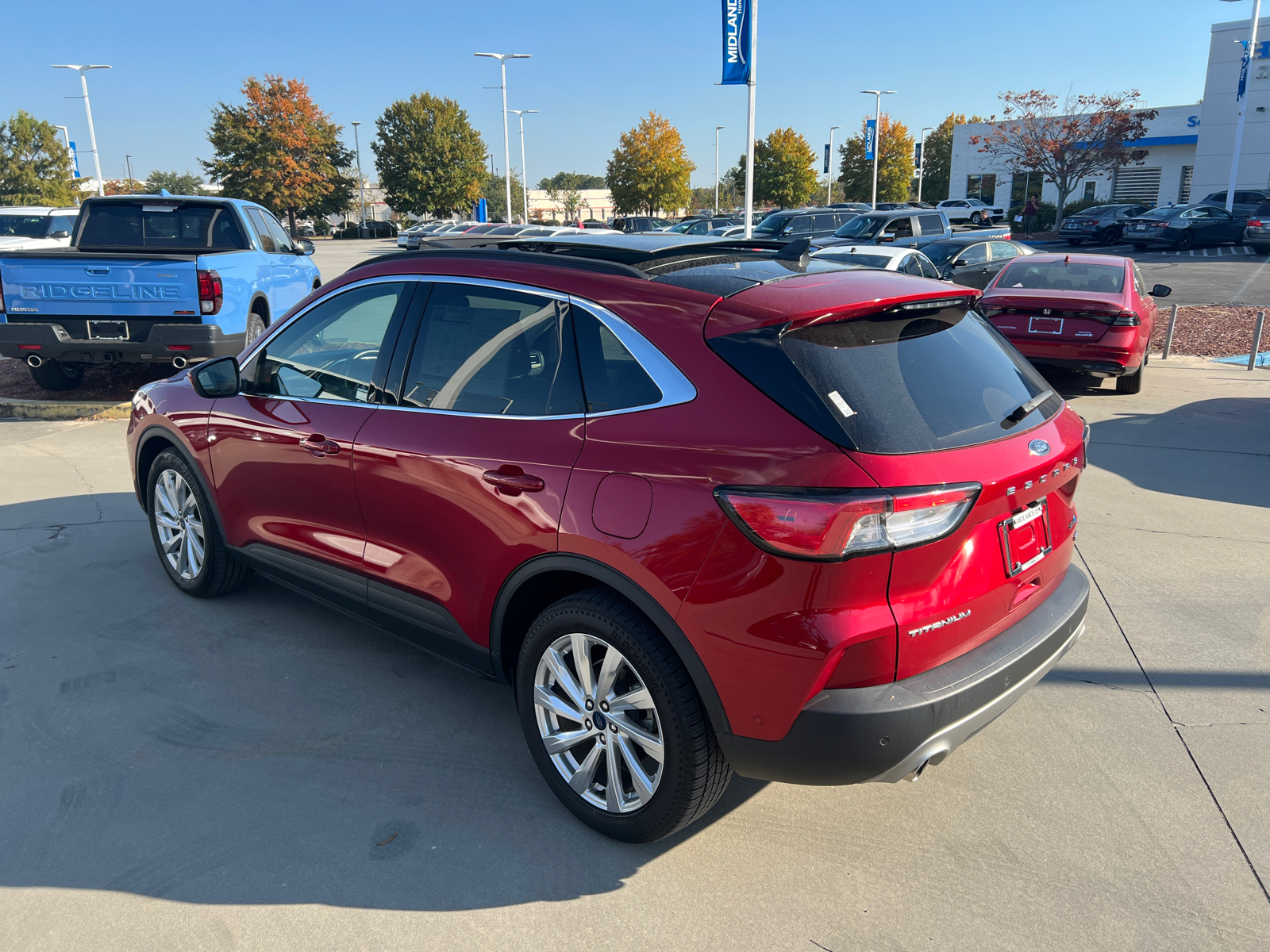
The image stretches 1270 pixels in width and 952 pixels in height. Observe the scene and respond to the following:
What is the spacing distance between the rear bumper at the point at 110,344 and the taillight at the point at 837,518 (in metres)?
7.62

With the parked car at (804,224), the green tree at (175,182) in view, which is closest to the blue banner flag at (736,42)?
the parked car at (804,224)

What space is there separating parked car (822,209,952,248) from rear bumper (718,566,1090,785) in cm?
1802

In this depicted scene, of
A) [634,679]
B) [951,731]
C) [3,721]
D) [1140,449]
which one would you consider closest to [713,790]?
[634,679]

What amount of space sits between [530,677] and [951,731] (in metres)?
1.32

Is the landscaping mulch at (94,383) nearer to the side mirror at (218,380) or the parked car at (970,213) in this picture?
the side mirror at (218,380)

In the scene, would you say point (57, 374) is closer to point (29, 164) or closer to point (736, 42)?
point (736, 42)

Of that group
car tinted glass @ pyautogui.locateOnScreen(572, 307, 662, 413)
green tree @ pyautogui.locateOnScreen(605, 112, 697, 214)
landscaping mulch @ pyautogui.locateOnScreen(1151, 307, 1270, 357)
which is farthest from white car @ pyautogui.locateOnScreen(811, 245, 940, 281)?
green tree @ pyautogui.locateOnScreen(605, 112, 697, 214)

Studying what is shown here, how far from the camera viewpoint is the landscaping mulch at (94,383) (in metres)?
9.88

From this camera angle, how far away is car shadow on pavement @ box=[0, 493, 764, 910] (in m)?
2.81

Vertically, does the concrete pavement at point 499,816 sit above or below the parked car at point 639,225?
below

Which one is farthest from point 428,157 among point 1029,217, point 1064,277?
point 1064,277

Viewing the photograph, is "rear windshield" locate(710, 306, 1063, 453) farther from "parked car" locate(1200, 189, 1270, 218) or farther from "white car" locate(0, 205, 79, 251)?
"parked car" locate(1200, 189, 1270, 218)

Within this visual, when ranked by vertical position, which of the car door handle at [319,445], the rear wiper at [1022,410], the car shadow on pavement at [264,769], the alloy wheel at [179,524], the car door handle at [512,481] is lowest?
the car shadow on pavement at [264,769]

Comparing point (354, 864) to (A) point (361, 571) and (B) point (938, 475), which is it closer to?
(A) point (361, 571)
